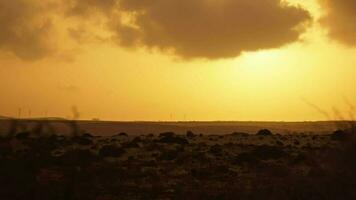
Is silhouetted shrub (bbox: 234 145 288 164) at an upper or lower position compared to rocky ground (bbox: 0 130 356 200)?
upper

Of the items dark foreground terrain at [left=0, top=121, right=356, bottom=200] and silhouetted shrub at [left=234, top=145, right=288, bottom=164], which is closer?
dark foreground terrain at [left=0, top=121, right=356, bottom=200]

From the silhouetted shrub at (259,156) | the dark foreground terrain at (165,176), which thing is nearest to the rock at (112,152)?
the dark foreground terrain at (165,176)

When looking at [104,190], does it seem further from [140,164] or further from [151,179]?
[140,164]

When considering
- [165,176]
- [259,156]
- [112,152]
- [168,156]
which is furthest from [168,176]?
[112,152]

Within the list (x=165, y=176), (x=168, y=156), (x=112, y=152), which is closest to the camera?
(x=165, y=176)

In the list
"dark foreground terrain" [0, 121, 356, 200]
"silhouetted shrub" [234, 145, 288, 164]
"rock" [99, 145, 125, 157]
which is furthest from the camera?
"rock" [99, 145, 125, 157]

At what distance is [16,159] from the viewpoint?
19.9 m

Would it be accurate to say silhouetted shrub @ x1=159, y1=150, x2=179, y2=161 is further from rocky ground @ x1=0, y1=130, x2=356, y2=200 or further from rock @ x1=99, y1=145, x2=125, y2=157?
rock @ x1=99, y1=145, x2=125, y2=157

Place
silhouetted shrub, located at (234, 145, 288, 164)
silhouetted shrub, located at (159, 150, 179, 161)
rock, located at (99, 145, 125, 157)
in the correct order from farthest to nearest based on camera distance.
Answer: rock, located at (99, 145, 125, 157) → silhouetted shrub, located at (159, 150, 179, 161) → silhouetted shrub, located at (234, 145, 288, 164)

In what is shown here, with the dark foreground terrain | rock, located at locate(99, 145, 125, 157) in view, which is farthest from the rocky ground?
rock, located at locate(99, 145, 125, 157)

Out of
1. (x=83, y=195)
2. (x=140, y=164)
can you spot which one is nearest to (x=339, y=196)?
(x=83, y=195)

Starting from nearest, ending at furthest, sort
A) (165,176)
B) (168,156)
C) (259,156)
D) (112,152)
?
(165,176) → (259,156) → (168,156) → (112,152)

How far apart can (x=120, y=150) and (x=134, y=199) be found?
2092cm

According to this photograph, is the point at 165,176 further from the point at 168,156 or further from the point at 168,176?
the point at 168,156
